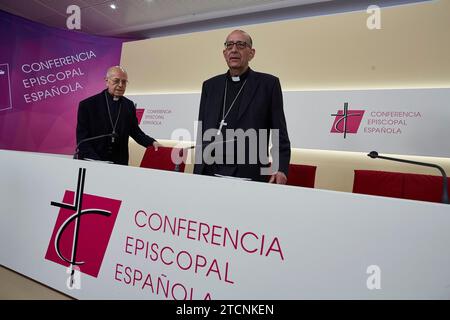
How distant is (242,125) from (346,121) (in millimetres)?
1793

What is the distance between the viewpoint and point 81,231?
4.60ft

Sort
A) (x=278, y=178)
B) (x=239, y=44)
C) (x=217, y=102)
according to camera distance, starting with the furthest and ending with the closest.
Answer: (x=217, y=102) → (x=239, y=44) → (x=278, y=178)

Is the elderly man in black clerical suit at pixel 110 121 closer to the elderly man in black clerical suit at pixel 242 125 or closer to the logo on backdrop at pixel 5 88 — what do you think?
the elderly man in black clerical suit at pixel 242 125

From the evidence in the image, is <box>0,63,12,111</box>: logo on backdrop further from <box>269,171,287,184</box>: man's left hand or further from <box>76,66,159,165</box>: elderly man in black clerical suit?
<box>269,171,287,184</box>: man's left hand

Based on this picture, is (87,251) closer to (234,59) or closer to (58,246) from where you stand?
(58,246)

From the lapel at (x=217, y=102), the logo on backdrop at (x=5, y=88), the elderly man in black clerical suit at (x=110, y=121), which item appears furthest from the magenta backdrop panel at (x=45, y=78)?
the lapel at (x=217, y=102)

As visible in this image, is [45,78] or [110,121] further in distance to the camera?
[45,78]

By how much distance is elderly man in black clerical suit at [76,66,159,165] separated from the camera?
2.49 m

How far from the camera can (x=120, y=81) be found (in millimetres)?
2582

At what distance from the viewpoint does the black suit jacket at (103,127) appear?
2484 mm

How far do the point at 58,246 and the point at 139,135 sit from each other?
4.76 ft

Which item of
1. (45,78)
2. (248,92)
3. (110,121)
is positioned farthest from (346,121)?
(45,78)

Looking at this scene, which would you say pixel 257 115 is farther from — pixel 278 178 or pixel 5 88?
pixel 5 88

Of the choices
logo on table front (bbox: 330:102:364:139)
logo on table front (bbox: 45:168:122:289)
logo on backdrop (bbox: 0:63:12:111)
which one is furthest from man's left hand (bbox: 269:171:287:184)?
logo on backdrop (bbox: 0:63:12:111)
